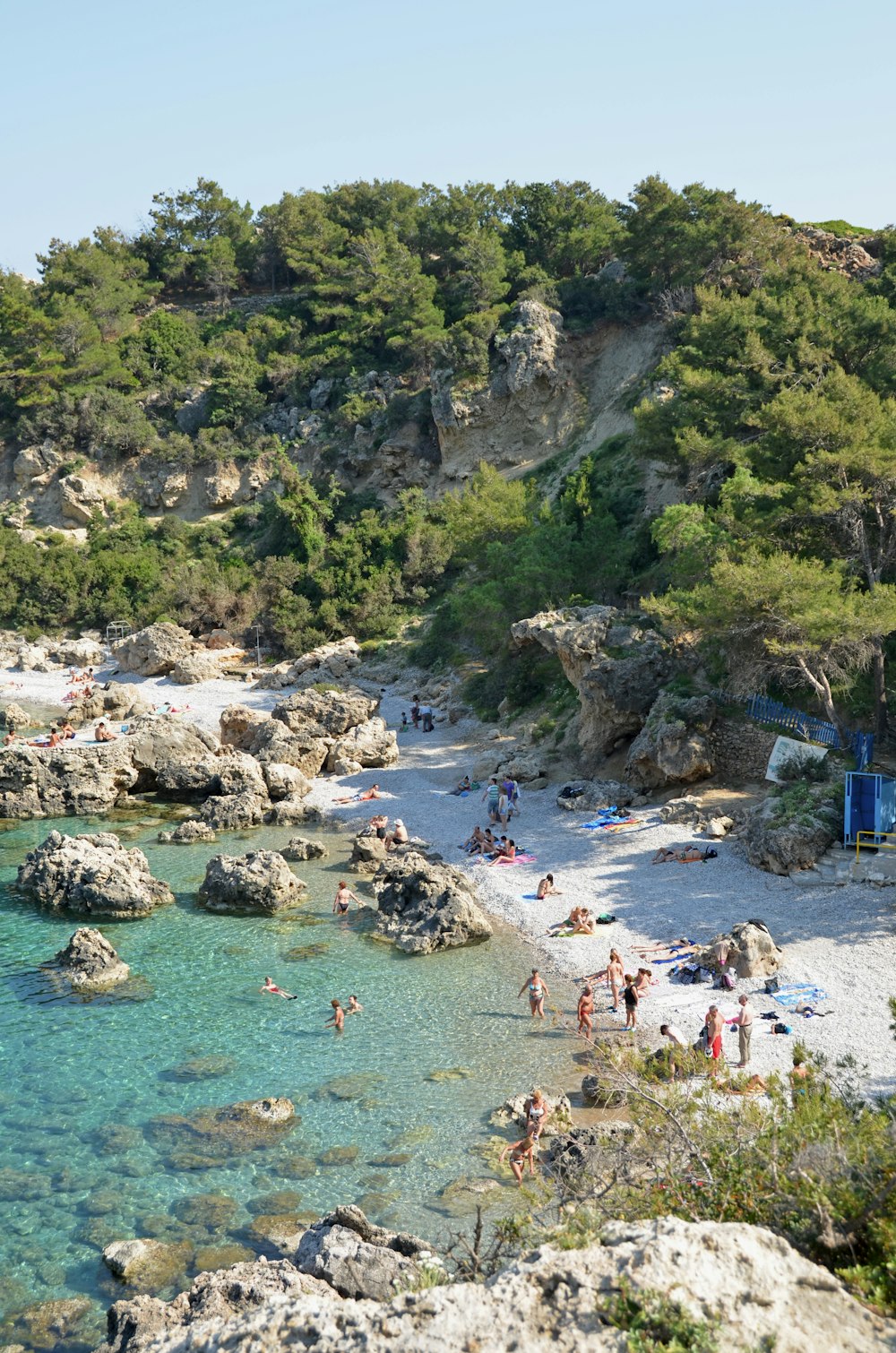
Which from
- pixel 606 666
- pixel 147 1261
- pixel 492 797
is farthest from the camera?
pixel 492 797

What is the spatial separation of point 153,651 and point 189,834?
21.5 m

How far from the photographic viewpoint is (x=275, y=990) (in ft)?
57.2

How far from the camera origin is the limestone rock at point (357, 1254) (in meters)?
9.21

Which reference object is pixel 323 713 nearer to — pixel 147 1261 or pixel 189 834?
pixel 189 834

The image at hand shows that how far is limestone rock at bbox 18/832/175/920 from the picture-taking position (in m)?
21.0

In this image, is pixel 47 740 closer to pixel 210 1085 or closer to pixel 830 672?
pixel 210 1085

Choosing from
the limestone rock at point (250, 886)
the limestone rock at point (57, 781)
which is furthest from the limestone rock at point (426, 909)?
the limestone rock at point (57, 781)

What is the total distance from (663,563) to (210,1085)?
23.5 meters

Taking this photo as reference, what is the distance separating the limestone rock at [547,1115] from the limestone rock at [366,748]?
18538mm

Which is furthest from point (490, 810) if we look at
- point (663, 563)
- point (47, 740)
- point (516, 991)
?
point (47, 740)

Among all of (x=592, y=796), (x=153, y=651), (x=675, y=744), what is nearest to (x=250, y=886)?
(x=592, y=796)

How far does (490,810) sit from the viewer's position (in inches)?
1022

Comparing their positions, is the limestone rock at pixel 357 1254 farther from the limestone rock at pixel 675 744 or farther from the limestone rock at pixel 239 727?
the limestone rock at pixel 239 727

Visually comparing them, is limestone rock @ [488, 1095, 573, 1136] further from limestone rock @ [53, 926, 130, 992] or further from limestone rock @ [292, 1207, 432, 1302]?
limestone rock @ [53, 926, 130, 992]
